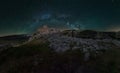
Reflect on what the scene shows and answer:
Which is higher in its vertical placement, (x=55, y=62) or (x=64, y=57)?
(x=64, y=57)

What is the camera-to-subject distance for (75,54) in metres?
33.8

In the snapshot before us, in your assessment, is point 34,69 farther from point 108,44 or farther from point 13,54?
point 108,44

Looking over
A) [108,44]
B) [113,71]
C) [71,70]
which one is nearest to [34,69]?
[71,70]

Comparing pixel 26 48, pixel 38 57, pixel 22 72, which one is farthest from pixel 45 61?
pixel 26 48

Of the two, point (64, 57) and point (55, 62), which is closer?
point (55, 62)

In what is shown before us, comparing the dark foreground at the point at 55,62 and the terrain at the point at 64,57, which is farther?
the terrain at the point at 64,57

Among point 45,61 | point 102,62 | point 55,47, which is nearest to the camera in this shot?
point 102,62

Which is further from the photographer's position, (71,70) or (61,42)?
(61,42)

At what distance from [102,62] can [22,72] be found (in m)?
12.9

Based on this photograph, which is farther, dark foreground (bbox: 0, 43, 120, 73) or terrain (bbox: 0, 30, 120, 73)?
terrain (bbox: 0, 30, 120, 73)

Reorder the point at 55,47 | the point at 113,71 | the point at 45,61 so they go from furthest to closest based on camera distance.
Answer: the point at 55,47
the point at 45,61
the point at 113,71

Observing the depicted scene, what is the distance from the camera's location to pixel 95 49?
34.8m

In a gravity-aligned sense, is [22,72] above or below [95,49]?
below

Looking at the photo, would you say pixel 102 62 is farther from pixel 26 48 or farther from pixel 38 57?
pixel 26 48
